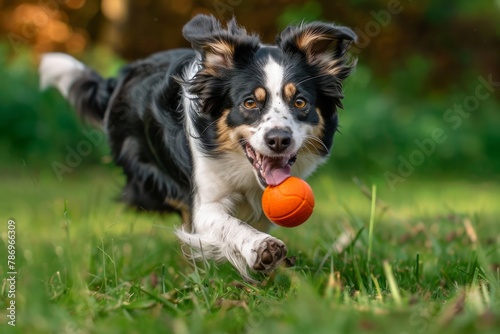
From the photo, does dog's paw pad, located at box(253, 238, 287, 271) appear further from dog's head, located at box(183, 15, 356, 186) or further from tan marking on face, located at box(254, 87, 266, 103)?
tan marking on face, located at box(254, 87, 266, 103)

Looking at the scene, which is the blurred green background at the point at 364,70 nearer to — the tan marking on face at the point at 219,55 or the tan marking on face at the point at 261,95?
the tan marking on face at the point at 219,55

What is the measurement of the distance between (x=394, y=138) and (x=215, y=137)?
6.24 meters

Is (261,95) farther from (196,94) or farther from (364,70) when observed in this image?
(364,70)

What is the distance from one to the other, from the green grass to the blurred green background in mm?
3596

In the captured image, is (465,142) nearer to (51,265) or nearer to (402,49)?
(402,49)

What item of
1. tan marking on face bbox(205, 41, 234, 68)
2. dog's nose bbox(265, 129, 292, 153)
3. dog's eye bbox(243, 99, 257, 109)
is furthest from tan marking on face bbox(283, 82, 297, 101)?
tan marking on face bbox(205, 41, 234, 68)

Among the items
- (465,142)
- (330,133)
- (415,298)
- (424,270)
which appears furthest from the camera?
(465,142)

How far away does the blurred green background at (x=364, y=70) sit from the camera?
9102 mm

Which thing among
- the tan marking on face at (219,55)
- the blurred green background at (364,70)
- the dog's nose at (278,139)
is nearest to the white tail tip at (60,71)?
the tan marking on face at (219,55)

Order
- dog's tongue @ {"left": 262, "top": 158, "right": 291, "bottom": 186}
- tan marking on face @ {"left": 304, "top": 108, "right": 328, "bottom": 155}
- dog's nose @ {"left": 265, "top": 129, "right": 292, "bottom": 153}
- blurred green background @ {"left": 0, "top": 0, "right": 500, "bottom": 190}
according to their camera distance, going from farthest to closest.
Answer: blurred green background @ {"left": 0, "top": 0, "right": 500, "bottom": 190}, tan marking on face @ {"left": 304, "top": 108, "right": 328, "bottom": 155}, dog's tongue @ {"left": 262, "top": 158, "right": 291, "bottom": 186}, dog's nose @ {"left": 265, "top": 129, "right": 292, "bottom": 153}

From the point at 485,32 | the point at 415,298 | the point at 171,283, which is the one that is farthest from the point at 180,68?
the point at 485,32

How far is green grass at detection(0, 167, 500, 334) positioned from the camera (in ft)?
6.97

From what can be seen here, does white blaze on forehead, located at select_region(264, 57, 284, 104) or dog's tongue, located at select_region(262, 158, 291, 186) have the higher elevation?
white blaze on forehead, located at select_region(264, 57, 284, 104)

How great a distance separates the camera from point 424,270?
11.6 ft
